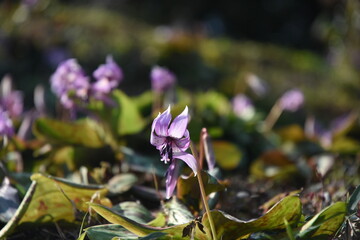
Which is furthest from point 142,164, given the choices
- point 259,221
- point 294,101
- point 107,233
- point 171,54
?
point 171,54

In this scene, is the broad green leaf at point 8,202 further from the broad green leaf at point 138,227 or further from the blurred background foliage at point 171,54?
the blurred background foliage at point 171,54

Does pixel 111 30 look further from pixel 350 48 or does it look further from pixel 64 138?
pixel 64 138

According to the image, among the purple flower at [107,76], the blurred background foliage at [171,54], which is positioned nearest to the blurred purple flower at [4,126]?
the purple flower at [107,76]

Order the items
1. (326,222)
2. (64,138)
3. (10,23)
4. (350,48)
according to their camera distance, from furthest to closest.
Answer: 1. (350,48)
2. (10,23)
3. (64,138)
4. (326,222)

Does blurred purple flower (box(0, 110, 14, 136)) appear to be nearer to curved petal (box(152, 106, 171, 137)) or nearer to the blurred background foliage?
curved petal (box(152, 106, 171, 137))

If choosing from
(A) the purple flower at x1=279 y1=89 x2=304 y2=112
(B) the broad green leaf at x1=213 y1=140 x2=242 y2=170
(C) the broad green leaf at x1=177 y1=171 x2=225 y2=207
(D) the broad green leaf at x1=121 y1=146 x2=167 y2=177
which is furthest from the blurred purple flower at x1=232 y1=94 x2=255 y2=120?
(C) the broad green leaf at x1=177 y1=171 x2=225 y2=207

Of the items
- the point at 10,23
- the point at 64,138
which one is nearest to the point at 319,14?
the point at 10,23

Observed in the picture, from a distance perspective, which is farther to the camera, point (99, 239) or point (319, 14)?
point (319, 14)
